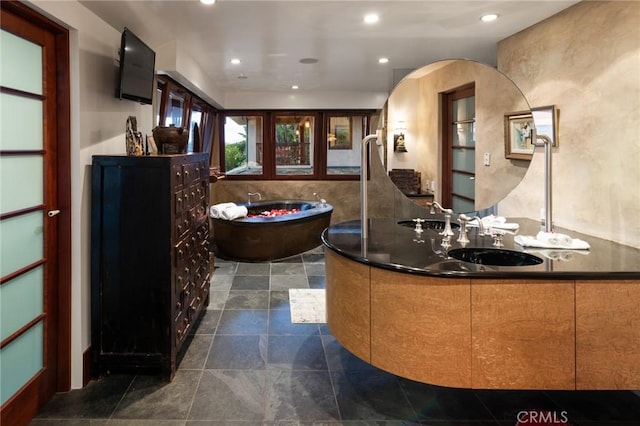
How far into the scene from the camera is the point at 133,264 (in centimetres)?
256

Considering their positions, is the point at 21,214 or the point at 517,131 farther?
the point at 517,131

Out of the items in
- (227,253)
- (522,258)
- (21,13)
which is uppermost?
(21,13)

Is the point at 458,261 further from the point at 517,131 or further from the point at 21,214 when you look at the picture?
the point at 21,214

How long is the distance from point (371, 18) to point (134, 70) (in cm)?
181

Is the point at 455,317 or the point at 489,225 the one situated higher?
the point at 489,225

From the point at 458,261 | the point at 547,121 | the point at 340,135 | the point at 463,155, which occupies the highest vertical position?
the point at 340,135

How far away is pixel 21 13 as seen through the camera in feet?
6.53

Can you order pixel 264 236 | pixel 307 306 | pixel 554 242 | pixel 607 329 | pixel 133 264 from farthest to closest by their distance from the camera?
pixel 264 236
pixel 307 306
pixel 133 264
pixel 554 242
pixel 607 329

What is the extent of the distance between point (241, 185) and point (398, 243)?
5.66 m

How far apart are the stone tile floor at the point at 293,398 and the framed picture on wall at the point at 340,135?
Answer: 520 cm

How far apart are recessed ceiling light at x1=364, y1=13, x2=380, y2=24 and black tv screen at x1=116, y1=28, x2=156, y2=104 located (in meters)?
1.70

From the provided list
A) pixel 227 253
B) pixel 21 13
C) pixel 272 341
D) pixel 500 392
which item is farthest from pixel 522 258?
pixel 227 253

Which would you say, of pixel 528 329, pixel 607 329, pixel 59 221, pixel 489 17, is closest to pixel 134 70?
pixel 59 221

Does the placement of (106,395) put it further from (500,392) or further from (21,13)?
(500,392)
